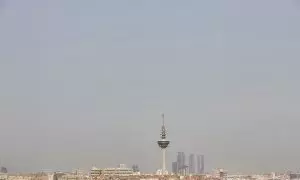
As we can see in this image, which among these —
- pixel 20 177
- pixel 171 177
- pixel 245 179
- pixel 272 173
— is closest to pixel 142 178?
pixel 171 177

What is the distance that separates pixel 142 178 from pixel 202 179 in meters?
10.5

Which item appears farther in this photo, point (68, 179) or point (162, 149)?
point (162, 149)

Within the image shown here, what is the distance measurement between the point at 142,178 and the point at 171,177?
5.44m

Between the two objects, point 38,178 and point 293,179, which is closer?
point 38,178

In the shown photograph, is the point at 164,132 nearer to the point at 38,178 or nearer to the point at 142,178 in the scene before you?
the point at 142,178

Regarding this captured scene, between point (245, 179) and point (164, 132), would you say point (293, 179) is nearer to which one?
point (245, 179)

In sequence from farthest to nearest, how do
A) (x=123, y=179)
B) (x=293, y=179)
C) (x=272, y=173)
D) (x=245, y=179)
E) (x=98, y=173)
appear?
(x=272, y=173), (x=293, y=179), (x=245, y=179), (x=98, y=173), (x=123, y=179)

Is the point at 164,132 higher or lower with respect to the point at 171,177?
higher

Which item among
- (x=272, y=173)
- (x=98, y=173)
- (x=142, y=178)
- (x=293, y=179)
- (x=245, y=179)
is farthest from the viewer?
(x=272, y=173)

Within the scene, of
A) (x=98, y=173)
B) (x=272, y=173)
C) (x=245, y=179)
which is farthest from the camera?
(x=272, y=173)

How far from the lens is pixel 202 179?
384ft

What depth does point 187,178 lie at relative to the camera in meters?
118

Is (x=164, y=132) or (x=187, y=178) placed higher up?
(x=164, y=132)

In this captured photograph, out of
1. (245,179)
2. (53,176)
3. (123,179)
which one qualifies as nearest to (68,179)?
(53,176)
